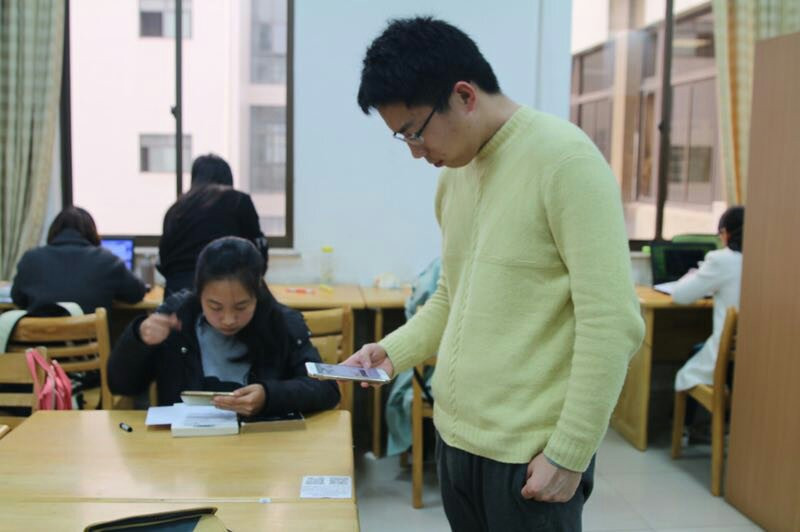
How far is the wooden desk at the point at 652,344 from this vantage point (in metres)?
3.89

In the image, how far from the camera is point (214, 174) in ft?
11.3

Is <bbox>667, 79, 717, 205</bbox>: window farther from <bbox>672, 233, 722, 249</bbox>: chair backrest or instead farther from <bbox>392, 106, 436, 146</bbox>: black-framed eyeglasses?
<bbox>392, 106, 436, 146</bbox>: black-framed eyeglasses

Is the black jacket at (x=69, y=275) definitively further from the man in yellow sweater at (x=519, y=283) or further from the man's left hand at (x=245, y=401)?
the man in yellow sweater at (x=519, y=283)

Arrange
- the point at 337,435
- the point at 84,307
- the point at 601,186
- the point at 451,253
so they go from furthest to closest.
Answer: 1. the point at 84,307
2. the point at 337,435
3. the point at 451,253
4. the point at 601,186

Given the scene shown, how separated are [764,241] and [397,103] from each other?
2260 mm

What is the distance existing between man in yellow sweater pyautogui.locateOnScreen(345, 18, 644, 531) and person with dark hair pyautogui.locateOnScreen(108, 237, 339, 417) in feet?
2.67

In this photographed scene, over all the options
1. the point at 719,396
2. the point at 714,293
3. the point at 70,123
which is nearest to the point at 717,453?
the point at 719,396

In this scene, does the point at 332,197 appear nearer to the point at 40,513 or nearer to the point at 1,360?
the point at 1,360

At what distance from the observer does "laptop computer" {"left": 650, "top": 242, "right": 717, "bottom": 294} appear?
14.1ft

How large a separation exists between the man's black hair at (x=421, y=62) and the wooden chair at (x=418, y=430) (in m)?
2.02

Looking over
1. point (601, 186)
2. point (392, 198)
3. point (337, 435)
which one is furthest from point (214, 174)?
point (601, 186)

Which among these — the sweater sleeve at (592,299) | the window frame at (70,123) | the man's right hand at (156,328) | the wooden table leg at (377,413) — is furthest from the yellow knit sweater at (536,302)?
the window frame at (70,123)

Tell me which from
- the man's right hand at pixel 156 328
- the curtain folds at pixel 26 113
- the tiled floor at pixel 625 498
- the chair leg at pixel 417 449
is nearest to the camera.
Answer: the man's right hand at pixel 156 328

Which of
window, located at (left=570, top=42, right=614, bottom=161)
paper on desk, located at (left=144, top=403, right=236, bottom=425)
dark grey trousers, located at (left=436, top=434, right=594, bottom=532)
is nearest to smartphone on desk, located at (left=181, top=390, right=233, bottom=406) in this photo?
paper on desk, located at (left=144, top=403, right=236, bottom=425)
